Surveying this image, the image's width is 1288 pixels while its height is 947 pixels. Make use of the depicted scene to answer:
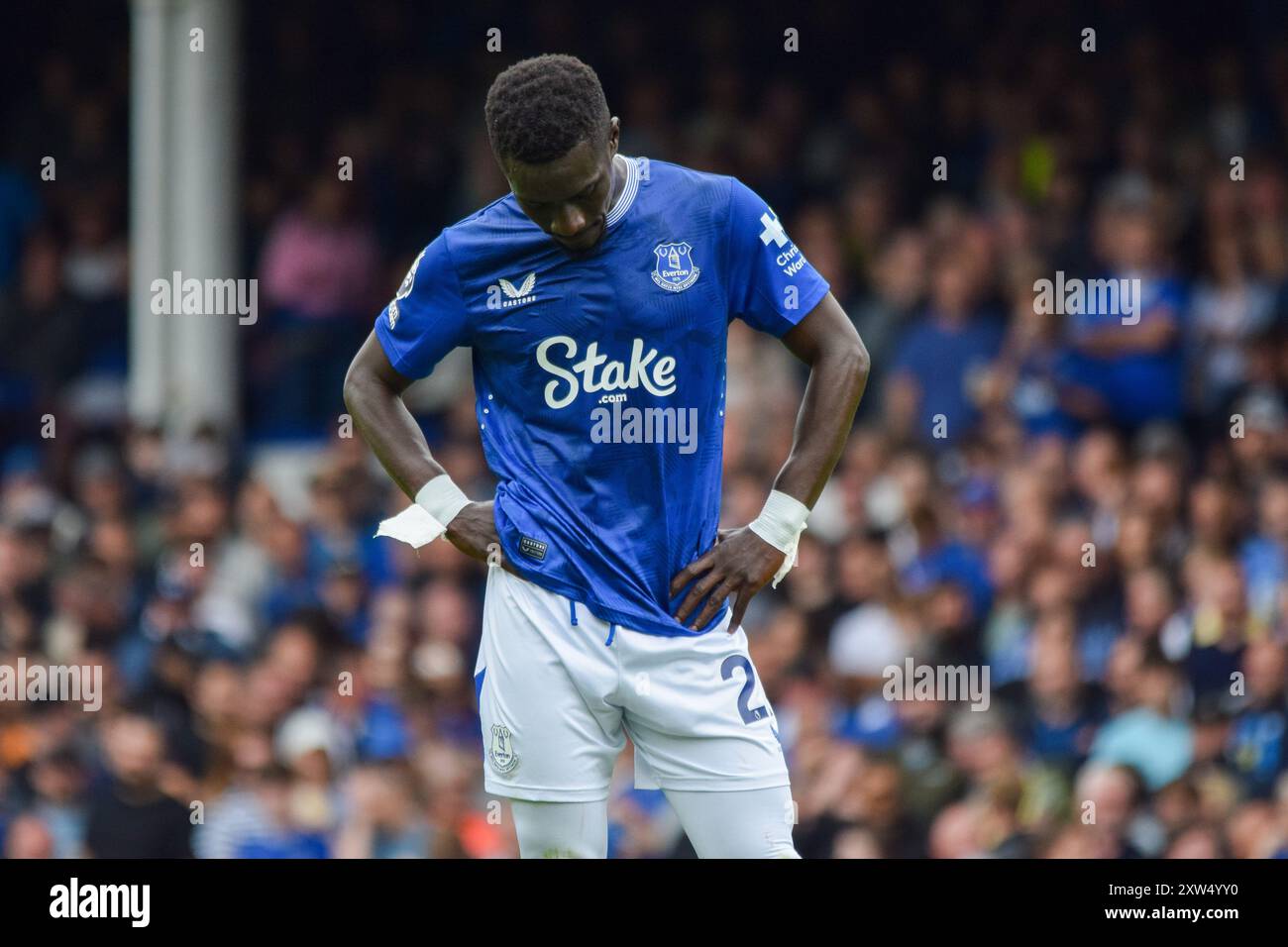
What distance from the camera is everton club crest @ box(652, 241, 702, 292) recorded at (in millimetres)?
4672

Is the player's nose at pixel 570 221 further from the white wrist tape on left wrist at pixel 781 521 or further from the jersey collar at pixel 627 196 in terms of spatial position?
the white wrist tape on left wrist at pixel 781 521

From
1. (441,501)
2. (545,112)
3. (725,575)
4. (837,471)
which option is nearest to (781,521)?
(725,575)

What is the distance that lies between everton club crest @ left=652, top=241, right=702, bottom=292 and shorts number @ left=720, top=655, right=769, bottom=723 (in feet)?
2.82

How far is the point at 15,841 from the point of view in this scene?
29.6 feet

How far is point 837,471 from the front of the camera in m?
9.61

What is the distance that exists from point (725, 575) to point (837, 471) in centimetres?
492

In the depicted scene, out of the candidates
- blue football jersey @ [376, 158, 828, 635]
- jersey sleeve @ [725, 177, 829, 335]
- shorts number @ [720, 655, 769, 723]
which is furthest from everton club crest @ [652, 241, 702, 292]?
shorts number @ [720, 655, 769, 723]

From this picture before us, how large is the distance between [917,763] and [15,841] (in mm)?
3925

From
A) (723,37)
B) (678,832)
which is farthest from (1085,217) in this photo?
(678,832)

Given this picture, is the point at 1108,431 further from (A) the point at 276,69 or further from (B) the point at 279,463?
(A) the point at 276,69

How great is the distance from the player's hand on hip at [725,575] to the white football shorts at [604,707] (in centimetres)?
7

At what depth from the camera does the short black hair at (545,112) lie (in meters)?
4.44

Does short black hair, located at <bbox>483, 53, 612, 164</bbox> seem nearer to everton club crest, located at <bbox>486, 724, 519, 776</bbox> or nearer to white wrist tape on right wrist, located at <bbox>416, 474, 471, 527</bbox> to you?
white wrist tape on right wrist, located at <bbox>416, 474, 471, 527</bbox>
